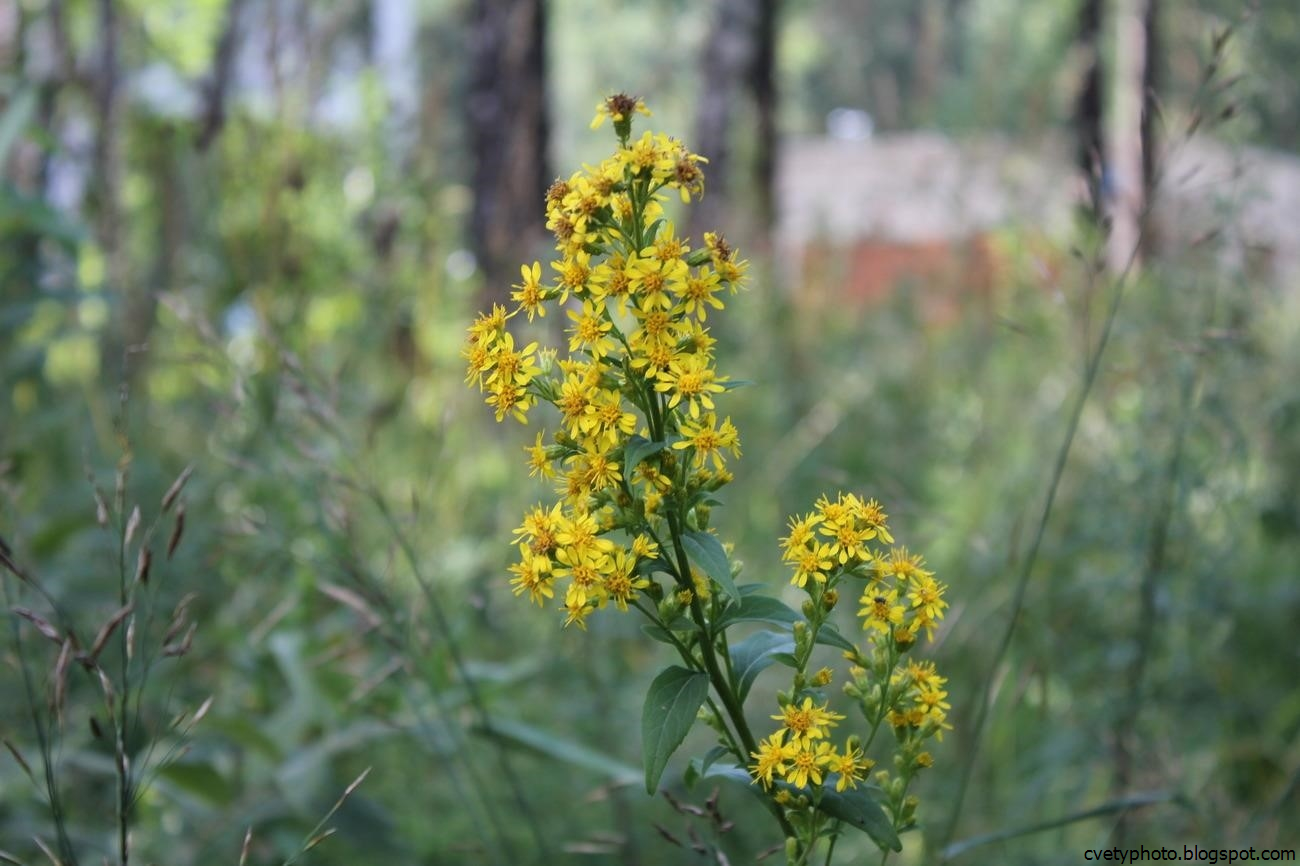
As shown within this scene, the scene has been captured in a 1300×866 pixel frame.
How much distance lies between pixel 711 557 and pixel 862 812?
0.24 m

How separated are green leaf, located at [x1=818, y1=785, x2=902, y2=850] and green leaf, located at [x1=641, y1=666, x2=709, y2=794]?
0.47 ft

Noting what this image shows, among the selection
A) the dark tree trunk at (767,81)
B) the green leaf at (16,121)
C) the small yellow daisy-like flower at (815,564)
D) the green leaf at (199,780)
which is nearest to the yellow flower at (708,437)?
the small yellow daisy-like flower at (815,564)

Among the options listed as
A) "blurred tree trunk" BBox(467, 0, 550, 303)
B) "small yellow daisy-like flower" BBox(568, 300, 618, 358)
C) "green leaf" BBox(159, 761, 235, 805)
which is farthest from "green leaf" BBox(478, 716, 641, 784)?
"blurred tree trunk" BBox(467, 0, 550, 303)

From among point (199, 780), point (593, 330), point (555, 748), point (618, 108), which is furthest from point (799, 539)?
point (199, 780)

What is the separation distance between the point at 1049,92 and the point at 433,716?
11.4 ft

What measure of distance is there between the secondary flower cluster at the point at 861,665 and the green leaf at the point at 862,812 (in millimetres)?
18

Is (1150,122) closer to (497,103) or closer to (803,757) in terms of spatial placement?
(803,757)

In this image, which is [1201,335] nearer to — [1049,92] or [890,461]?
[890,461]

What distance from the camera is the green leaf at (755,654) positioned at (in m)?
1.11

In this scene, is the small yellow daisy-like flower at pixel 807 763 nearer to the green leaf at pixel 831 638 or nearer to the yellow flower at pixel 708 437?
the green leaf at pixel 831 638

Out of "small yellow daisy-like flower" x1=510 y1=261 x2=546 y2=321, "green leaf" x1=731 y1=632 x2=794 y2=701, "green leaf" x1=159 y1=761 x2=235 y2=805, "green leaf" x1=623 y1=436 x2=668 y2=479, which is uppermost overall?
"small yellow daisy-like flower" x1=510 y1=261 x2=546 y2=321

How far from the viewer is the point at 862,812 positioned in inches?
41.2

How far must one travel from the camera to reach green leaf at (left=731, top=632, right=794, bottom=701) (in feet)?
3.63

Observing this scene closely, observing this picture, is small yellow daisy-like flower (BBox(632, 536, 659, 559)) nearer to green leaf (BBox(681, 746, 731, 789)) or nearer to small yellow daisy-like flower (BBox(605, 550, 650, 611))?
small yellow daisy-like flower (BBox(605, 550, 650, 611))
